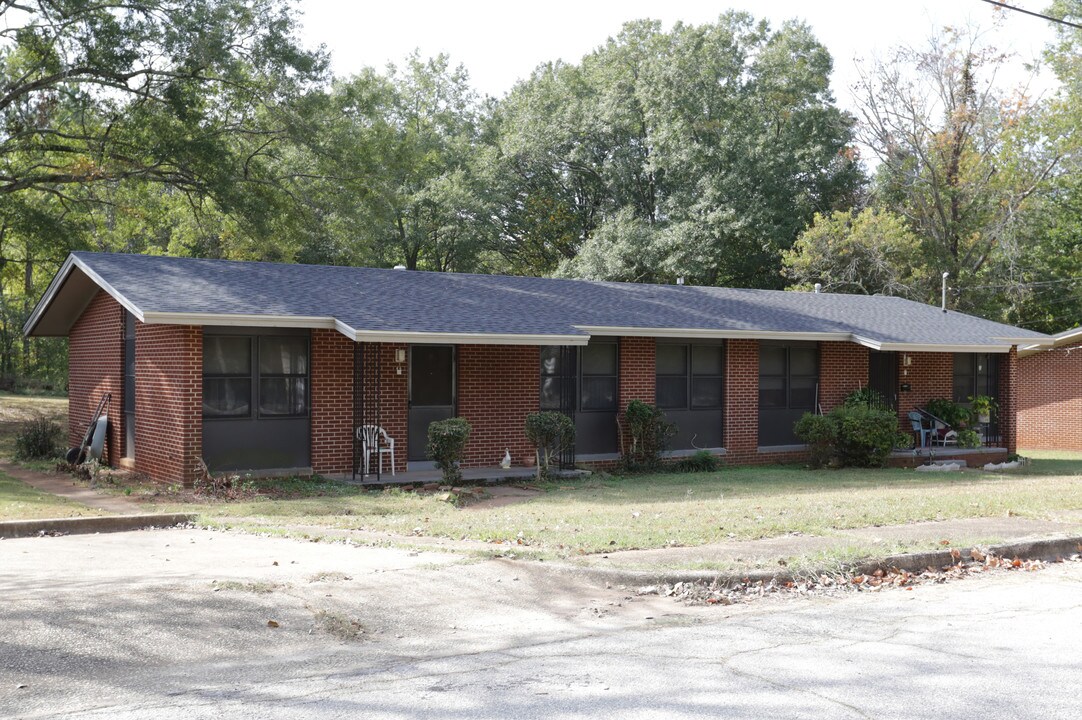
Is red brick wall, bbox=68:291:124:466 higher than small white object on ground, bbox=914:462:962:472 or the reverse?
higher

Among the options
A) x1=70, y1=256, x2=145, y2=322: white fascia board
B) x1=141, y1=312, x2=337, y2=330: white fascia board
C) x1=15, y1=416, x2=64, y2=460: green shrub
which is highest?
x1=70, y1=256, x2=145, y2=322: white fascia board

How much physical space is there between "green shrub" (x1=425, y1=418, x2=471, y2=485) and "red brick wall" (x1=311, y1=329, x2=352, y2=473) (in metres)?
1.64

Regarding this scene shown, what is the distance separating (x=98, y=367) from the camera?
61.7 feet

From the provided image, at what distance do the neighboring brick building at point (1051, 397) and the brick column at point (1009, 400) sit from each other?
222 inches

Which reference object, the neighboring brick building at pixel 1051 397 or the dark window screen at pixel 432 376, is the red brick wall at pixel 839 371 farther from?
the neighboring brick building at pixel 1051 397

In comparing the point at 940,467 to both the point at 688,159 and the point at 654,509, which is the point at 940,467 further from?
the point at 688,159

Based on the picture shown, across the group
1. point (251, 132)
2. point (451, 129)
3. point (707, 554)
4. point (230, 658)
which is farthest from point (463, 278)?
point (451, 129)

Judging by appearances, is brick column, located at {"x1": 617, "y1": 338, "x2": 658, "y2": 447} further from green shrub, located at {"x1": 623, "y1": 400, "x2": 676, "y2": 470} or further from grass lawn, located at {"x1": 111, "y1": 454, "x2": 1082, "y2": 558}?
grass lawn, located at {"x1": 111, "y1": 454, "x2": 1082, "y2": 558}

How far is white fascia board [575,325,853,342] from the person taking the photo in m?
18.3

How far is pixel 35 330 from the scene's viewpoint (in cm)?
2105

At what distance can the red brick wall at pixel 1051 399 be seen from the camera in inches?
1136

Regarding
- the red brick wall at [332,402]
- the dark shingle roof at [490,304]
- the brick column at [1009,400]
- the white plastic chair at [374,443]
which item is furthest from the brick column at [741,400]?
the red brick wall at [332,402]

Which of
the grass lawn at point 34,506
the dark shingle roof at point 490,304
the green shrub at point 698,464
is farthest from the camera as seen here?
the green shrub at point 698,464

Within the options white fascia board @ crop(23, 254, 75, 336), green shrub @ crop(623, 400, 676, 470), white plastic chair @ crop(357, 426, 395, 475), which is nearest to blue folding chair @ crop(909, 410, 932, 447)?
green shrub @ crop(623, 400, 676, 470)
